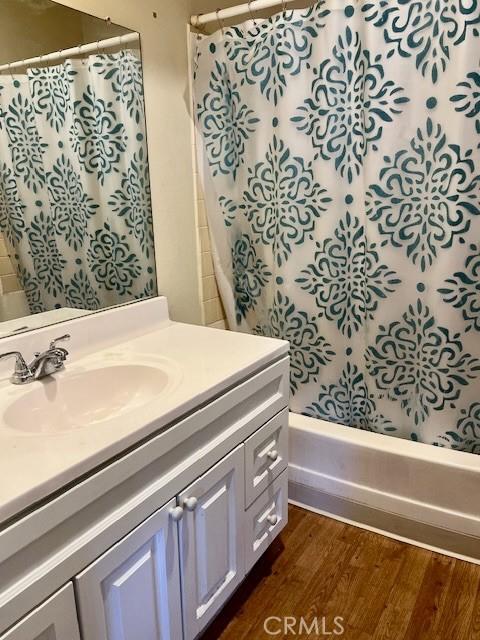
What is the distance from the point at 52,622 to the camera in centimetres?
77

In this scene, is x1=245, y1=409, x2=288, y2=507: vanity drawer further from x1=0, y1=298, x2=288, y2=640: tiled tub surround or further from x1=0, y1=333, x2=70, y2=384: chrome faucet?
x1=0, y1=333, x2=70, y2=384: chrome faucet

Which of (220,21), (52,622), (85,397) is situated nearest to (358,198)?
(220,21)

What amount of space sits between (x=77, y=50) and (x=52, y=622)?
55.4 inches

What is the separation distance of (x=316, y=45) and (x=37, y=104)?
90 centimetres

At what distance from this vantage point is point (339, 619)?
54.8 inches

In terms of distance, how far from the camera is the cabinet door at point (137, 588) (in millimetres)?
847

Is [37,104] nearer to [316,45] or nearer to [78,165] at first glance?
[78,165]

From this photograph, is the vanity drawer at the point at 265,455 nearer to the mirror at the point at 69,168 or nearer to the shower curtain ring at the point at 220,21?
the mirror at the point at 69,168

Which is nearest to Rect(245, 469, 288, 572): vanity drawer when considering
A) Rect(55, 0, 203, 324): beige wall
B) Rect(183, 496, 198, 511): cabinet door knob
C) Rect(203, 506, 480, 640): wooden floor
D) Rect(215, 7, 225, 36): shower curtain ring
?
Rect(203, 506, 480, 640): wooden floor

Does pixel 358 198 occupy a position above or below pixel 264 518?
above

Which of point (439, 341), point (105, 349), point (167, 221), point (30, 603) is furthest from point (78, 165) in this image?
point (439, 341)

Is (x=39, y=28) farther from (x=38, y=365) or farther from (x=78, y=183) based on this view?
(x=38, y=365)

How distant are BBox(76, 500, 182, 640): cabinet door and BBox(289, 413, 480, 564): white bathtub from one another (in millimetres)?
873

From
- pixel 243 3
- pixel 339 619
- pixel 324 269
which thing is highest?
pixel 243 3
